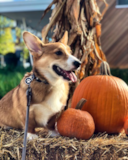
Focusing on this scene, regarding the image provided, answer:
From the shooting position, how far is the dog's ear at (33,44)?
110 cm

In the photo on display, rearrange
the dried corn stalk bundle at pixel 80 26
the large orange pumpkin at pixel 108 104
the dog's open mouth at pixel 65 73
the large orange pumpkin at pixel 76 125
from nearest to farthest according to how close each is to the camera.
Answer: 1. the dog's open mouth at pixel 65 73
2. the large orange pumpkin at pixel 76 125
3. the large orange pumpkin at pixel 108 104
4. the dried corn stalk bundle at pixel 80 26

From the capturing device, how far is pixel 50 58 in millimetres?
1110

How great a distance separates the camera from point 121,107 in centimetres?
134

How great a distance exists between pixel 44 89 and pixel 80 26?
38.4 inches

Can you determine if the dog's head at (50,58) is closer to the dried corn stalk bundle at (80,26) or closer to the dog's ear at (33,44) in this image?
the dog's ear at (33,44)

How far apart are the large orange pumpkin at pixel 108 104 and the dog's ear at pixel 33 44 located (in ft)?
1.72

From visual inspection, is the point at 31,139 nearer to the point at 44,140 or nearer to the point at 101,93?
the point at 44,140

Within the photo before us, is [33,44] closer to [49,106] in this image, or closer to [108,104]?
[49,106]

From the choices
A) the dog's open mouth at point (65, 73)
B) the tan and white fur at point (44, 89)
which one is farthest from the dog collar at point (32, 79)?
the dog's open mouth at point (65, 73)

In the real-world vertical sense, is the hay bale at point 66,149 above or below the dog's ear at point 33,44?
below

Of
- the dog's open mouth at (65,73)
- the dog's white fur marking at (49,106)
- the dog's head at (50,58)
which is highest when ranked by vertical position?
the dog's head at (50,58)

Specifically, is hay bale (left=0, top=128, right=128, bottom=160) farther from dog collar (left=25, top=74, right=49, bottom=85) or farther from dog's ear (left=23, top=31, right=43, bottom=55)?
dog's ear (left=23, top=31, right=43, bottom=55)

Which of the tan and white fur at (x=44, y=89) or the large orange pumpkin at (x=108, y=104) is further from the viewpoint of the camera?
the large orange pumpkin at (x=108, y=104)

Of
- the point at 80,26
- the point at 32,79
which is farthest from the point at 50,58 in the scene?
the point at 80,26
